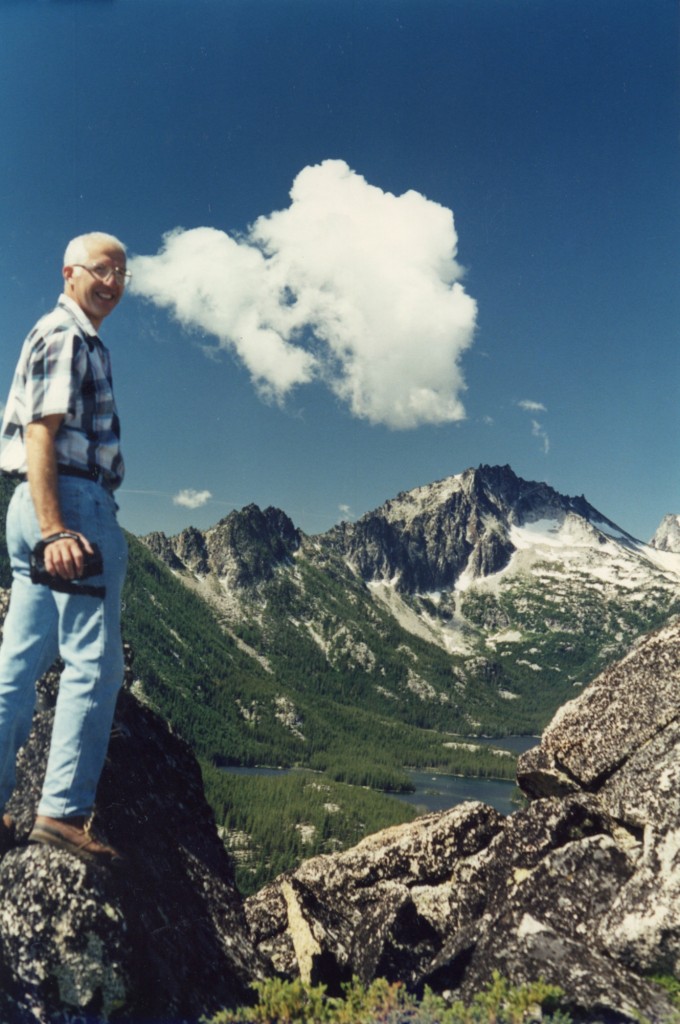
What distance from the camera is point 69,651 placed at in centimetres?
557

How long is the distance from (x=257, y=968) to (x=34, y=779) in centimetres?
342

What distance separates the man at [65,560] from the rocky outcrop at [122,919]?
0.49m

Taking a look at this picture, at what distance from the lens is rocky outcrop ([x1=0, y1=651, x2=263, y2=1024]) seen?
5578 millimetres

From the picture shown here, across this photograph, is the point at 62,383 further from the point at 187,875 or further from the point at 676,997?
the point at 676,997

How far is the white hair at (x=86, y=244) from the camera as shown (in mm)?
6039

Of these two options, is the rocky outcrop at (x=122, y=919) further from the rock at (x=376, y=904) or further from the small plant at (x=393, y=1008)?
the rock at (x=376, y=904)

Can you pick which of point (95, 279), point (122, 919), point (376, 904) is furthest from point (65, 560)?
point (376, 904)

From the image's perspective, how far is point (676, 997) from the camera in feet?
23.1

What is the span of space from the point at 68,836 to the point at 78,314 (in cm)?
475

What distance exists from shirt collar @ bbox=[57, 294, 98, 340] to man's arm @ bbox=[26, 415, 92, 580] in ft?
3.71

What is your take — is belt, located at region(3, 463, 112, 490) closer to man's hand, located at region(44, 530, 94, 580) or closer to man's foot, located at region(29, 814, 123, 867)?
man's hand, located at region(44, 530, 94, 580)

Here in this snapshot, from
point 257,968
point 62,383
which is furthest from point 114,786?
point 62,383

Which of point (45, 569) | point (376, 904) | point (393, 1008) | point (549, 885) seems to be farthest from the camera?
point (376, 904)

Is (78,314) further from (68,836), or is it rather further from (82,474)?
(68,836)
